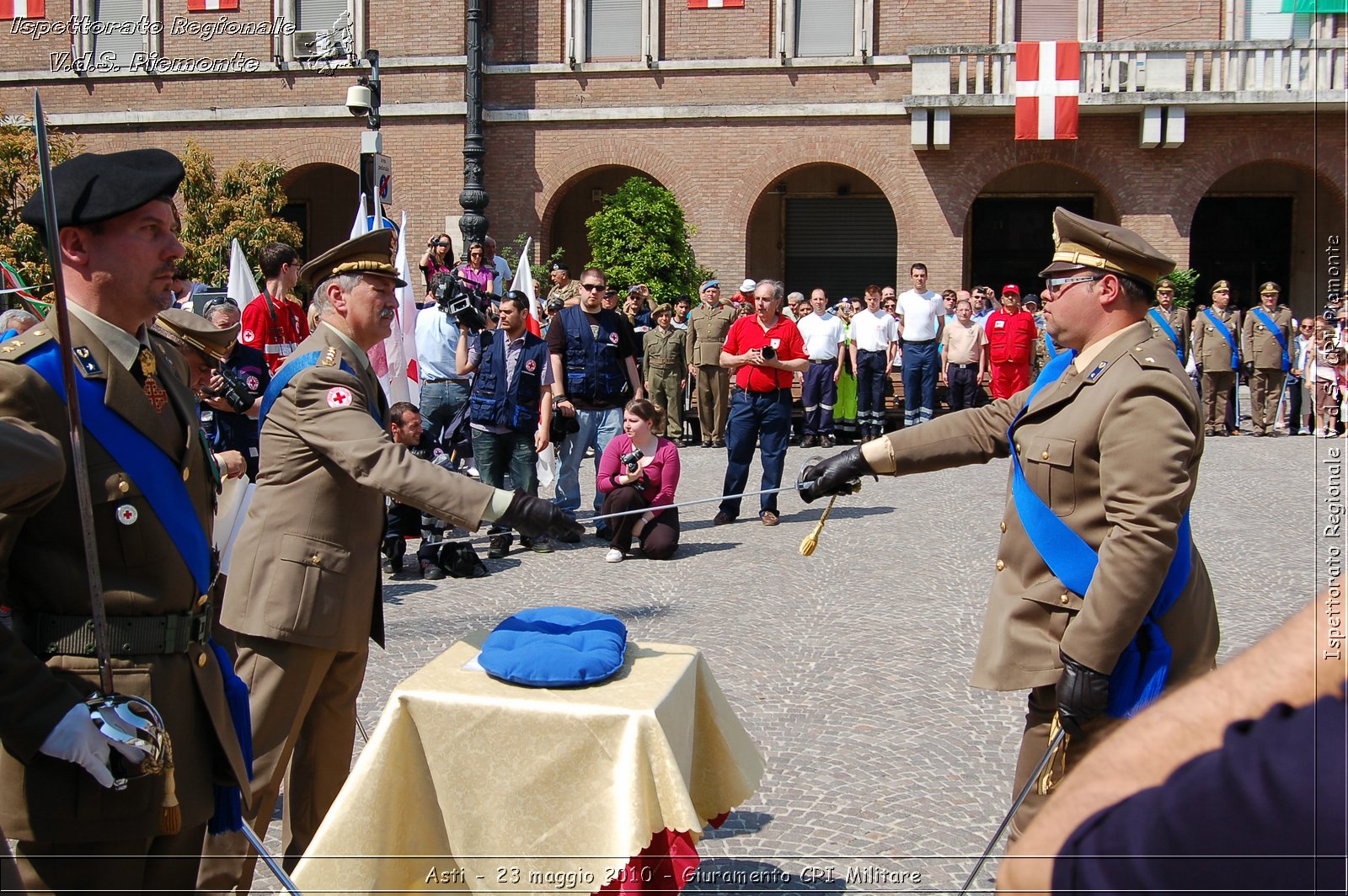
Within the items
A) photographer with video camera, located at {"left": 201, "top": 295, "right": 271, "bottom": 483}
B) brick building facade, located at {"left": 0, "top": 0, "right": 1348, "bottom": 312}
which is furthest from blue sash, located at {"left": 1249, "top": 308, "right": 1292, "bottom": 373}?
photographer with video camera, located at {"left": 201, "top": 295, "right": 271, "bottom": 483}

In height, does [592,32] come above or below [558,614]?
above

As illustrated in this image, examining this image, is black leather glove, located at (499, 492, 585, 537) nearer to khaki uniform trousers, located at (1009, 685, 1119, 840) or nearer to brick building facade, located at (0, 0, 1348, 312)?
khaki uniform trousers, located at (1009, 685, 1119, 840)

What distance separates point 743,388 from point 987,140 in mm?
15719

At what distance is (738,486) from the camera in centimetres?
1120

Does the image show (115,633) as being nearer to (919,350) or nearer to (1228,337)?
(919,350)

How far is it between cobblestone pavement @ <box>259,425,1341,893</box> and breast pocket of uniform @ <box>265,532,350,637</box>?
115cm

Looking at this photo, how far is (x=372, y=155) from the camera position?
1366cm

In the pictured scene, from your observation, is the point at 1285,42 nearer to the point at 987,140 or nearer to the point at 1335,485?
the point at 987,140

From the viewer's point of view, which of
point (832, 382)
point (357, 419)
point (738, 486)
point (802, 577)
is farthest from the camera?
point (832, 382)

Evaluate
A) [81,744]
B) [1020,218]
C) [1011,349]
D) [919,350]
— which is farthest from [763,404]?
[1020,218]

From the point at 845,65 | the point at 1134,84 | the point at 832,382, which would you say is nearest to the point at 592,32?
the point at 845,65

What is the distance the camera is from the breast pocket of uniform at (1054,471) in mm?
3469

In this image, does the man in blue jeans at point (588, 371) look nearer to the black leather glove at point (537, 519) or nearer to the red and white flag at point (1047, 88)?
the black leather glove at point (537, 519)

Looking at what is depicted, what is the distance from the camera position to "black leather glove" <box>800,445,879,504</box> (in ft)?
13.1
